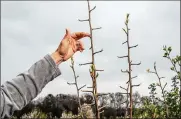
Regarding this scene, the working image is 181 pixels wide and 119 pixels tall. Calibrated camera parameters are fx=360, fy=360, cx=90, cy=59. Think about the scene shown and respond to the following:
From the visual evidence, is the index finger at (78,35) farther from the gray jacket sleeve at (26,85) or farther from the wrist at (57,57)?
the gray jacket sleeve at (26,85)

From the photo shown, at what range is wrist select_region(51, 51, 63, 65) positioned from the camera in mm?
1610

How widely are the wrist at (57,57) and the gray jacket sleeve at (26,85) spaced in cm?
5

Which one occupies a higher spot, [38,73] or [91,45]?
[91,45]

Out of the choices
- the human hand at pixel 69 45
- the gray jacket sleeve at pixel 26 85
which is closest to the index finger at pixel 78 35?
the human hand at pixel 69 45

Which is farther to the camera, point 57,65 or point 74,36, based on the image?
point 74,36

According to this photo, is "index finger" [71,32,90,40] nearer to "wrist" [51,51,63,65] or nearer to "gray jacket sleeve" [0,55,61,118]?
"wrist" [51,51,63,65]

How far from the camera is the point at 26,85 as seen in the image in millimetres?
1423

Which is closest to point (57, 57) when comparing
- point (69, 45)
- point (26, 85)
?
point (69, 45)

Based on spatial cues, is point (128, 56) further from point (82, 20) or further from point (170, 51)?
point (170, 51)

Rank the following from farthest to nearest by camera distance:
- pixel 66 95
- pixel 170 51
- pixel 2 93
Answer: pixel 66 95 → pixel 170 51 → pixel 2 93

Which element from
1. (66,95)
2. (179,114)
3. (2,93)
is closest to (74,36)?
(2,93)

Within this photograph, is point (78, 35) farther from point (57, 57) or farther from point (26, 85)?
point (26, 85)

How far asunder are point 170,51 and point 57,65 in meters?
3.87

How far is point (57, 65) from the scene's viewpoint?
1.58 meters
